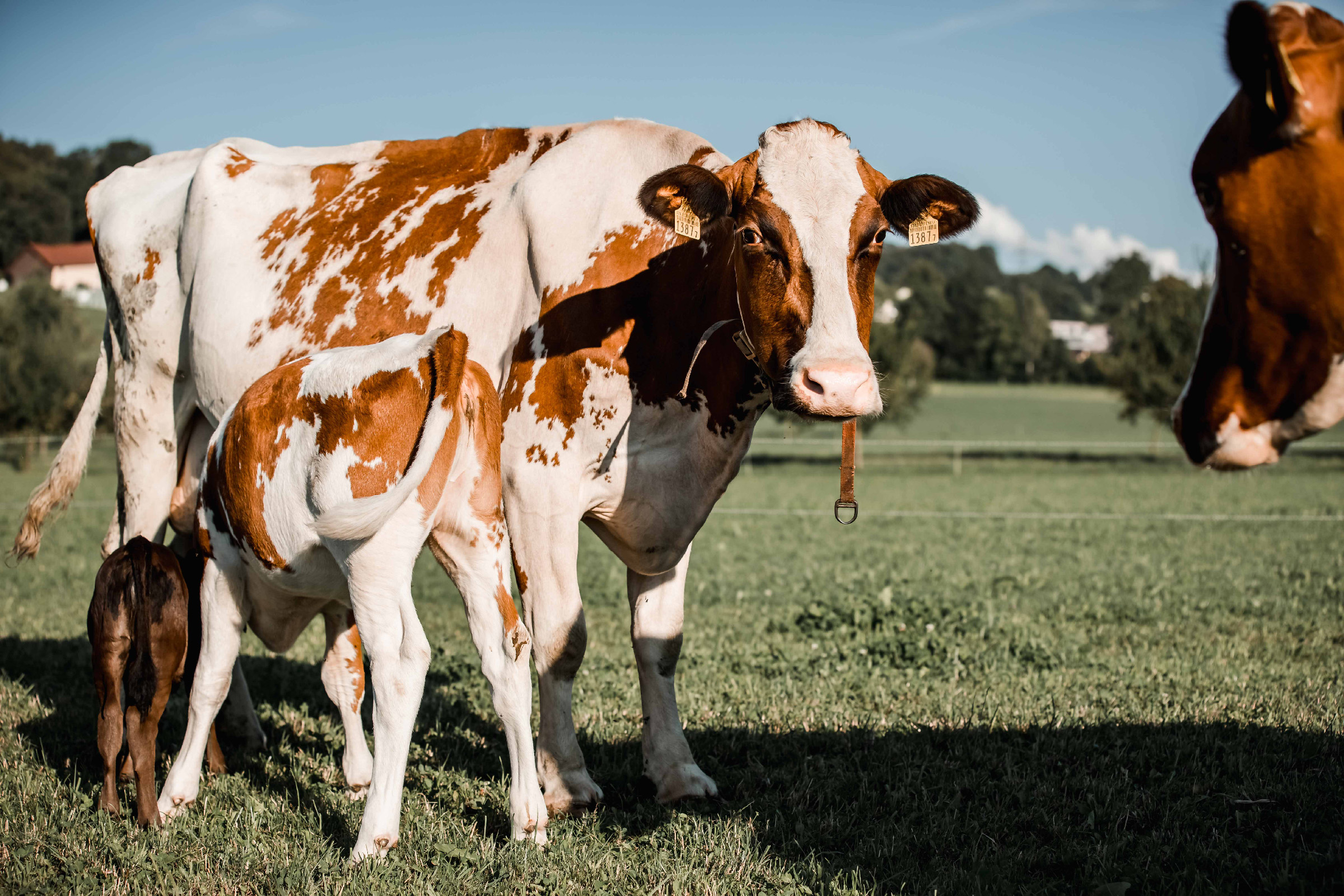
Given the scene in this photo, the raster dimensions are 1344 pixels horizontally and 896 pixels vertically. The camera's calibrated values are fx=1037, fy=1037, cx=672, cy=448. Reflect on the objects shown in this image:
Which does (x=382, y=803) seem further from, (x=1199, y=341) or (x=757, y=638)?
(x=757, y=638)

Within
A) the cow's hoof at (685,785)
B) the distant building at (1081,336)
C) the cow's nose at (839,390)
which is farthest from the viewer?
the distant building at (1081,336)

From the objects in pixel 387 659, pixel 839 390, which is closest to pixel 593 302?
pixel 839 390

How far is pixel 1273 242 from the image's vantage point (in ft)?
8.44

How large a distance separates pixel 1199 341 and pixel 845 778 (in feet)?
8.36

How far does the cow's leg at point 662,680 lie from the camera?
4590 millimetres

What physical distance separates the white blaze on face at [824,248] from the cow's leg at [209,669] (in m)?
2.49

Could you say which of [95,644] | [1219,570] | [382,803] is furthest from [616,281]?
[1219,570]

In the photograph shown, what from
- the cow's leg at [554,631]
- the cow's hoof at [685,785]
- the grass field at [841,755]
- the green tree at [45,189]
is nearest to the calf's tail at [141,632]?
the grass field at [841,755]

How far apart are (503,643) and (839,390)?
1.54m

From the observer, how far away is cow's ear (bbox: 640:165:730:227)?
4.13 meters

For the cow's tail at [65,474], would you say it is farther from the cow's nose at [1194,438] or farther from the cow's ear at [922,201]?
the cow's nose at [1194,438]

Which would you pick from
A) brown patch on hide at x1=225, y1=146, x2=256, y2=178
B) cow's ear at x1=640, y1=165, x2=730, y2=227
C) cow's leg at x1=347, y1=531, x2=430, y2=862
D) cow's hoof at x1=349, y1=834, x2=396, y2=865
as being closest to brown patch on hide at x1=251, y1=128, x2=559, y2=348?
brown patch on hide at x1=225, y1=146, x2=256, y2=178

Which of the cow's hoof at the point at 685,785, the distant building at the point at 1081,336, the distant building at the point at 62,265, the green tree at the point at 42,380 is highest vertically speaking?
the cow's hoof at the point at 685,785

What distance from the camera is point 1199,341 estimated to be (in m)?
2.93
